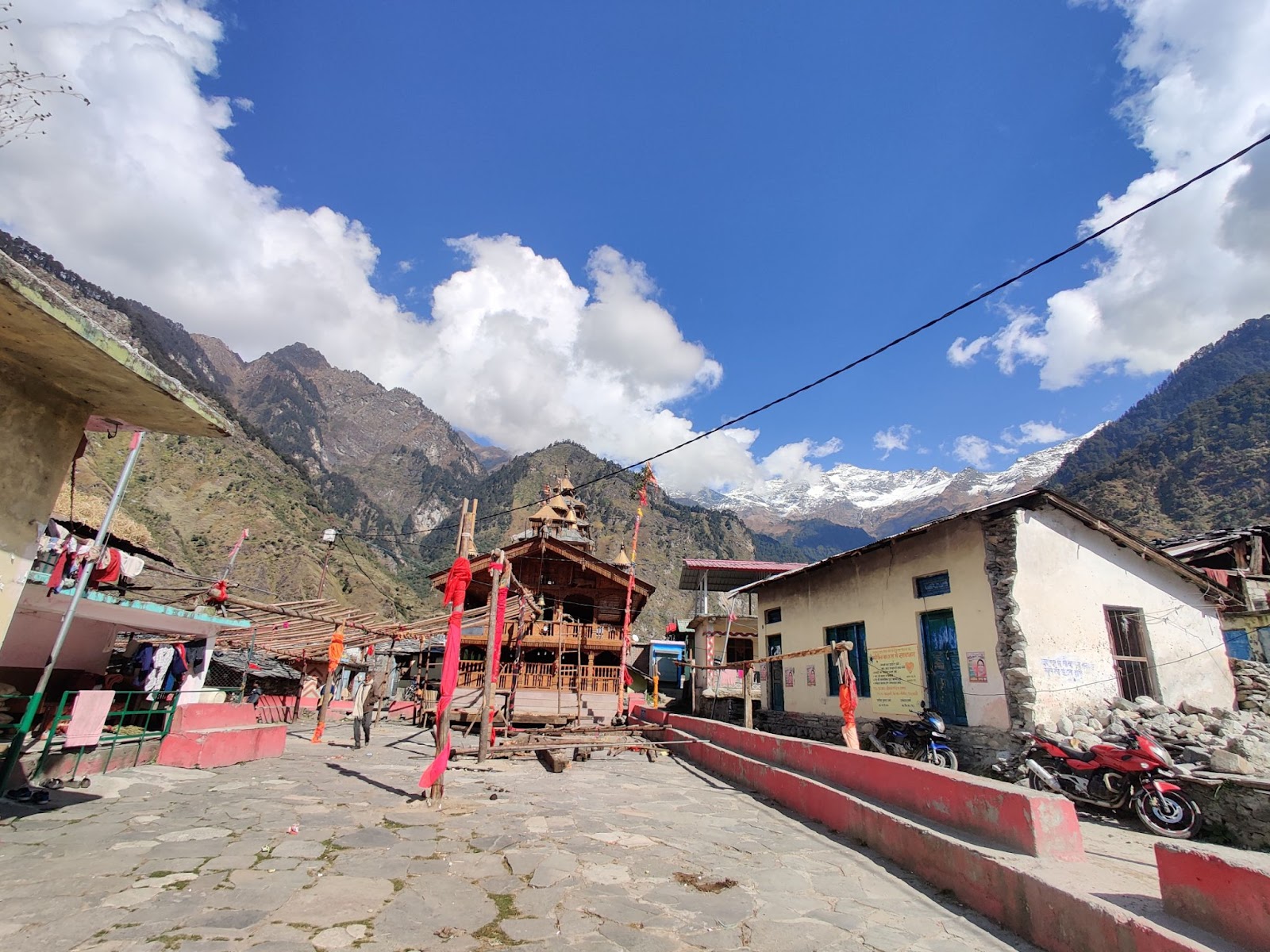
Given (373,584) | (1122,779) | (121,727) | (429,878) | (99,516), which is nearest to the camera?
(429,878)

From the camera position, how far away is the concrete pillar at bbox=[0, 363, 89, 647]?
12.6ft

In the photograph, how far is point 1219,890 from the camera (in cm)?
335

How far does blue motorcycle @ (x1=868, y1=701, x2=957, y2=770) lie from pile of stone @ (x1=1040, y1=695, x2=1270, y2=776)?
5.49 ft

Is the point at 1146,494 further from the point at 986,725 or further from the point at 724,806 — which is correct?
the point at 724,806

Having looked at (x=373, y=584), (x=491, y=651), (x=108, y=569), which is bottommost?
(x=491, y=651)

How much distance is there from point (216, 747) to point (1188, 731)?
16.0 metres

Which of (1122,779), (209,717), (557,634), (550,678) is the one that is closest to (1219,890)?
(1122,779)

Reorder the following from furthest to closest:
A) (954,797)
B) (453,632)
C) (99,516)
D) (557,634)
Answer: (99,516)
(557,634)
(453,632)
(954,797)

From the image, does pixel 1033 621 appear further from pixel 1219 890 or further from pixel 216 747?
pixel 216 747

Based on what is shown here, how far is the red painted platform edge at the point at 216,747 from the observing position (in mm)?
9812

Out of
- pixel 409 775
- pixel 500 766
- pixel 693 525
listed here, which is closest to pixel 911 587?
pixel 500 766

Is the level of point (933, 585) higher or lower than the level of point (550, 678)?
higher

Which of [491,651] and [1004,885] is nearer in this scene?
[1004,885]

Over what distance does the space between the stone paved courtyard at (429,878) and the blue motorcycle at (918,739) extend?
435cm
